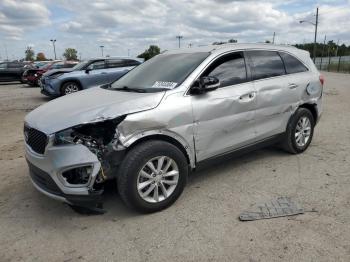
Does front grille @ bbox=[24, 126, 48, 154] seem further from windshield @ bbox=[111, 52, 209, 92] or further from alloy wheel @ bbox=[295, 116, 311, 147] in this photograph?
alloy wheel @ bbox=[295, 116, 311, 147]

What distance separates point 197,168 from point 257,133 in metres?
1.15

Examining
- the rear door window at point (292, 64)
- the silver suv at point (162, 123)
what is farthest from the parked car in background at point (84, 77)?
the rear door window at point (292, 64)

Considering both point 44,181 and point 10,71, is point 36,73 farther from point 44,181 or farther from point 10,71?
point 44,181

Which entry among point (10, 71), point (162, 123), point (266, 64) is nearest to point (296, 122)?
point (266, 64)

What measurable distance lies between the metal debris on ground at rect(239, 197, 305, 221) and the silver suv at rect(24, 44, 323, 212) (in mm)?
811

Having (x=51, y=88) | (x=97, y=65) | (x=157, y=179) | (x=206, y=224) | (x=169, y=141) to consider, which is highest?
(x=97, y=65)

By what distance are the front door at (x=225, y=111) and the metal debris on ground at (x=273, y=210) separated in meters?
0.85

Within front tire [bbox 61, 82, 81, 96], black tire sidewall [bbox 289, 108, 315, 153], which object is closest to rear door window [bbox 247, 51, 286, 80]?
black tire sidewall [bbox 289, 108, 315, 153]

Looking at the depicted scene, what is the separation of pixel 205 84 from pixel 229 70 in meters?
0.64

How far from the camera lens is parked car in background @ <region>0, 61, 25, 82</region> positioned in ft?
73.4

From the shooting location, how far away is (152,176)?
3.71 metres

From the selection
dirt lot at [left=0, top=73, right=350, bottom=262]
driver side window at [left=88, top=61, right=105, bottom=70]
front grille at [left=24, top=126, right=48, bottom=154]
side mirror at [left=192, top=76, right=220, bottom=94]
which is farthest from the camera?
driver side window at [left=88, top=61, right=105, bottom=70]

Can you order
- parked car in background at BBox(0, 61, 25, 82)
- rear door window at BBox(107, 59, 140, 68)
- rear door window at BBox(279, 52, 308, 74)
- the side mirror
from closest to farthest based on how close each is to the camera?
the side mirror
rear door window at BBox(279, 52, 308, 74)
rear door window at BBox(107, 59, 140, 68)
parked car in background at BBox(0, 61, 25, 82)

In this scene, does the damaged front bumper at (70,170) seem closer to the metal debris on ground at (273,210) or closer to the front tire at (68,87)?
the metal debris on ground at (273,210)
